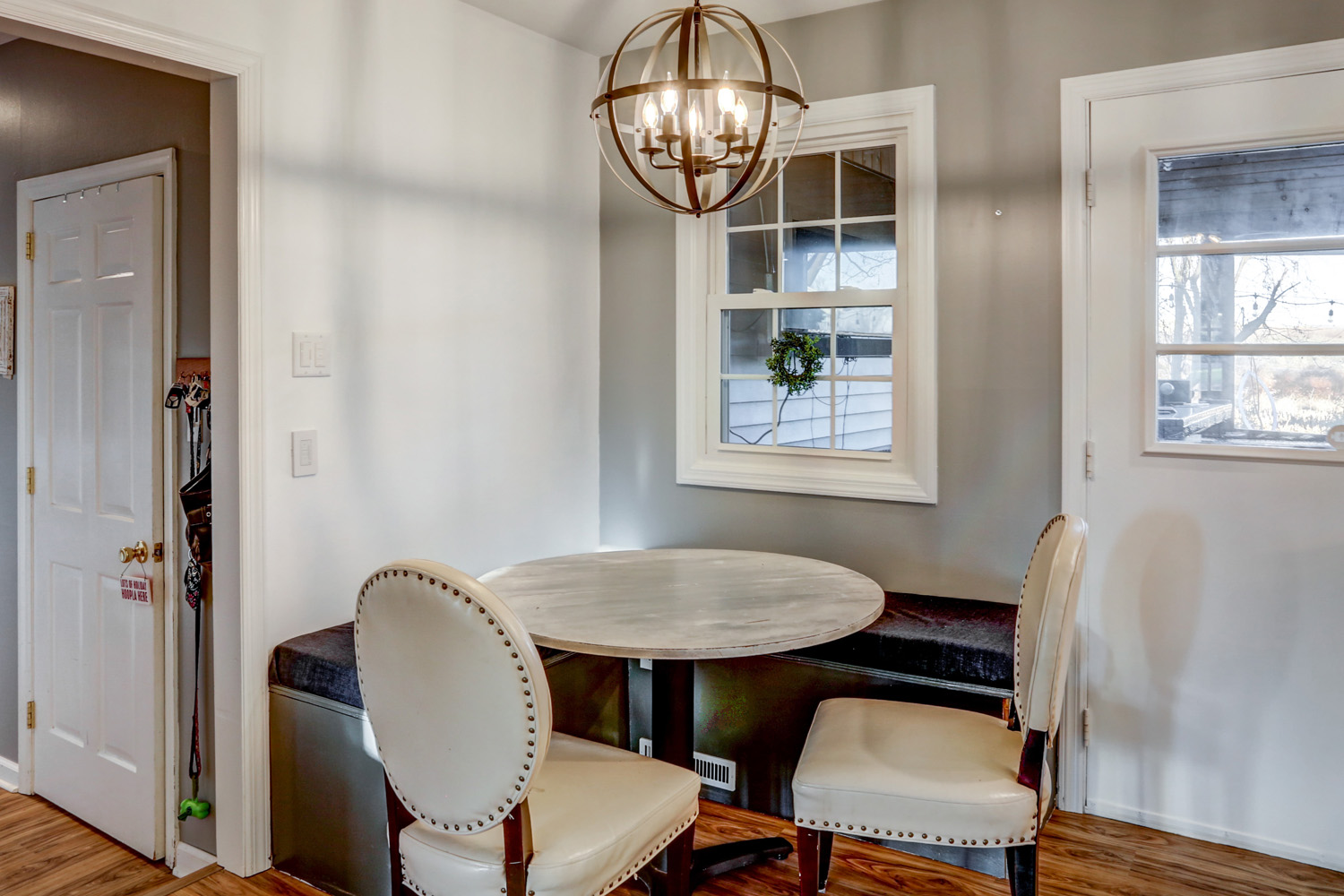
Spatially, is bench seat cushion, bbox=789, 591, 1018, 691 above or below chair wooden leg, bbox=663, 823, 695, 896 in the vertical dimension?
above

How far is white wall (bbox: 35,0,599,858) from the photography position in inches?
96.0

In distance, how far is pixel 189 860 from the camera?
271cm

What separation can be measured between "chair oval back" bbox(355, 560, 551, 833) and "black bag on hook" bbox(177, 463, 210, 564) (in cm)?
123

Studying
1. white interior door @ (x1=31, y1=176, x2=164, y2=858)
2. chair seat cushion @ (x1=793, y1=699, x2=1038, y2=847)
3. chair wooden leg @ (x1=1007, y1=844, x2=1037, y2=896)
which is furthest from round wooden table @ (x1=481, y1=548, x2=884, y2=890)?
white interior door @ (x1=31, y1=176, x2=164, y2=858)

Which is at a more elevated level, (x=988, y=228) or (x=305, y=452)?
(x=988, y=228)

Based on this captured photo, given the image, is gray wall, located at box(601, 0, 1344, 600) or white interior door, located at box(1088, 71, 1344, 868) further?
gray wall, located at box(601, 0, 1344, 600)

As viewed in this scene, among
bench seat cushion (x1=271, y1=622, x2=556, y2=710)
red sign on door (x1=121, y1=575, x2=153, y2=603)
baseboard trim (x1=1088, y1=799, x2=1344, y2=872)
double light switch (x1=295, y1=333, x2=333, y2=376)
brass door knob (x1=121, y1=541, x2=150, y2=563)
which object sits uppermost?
double light switch (x1=295, y1=333, x2=333, y2=376)

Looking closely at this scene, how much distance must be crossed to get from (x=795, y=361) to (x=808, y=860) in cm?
174

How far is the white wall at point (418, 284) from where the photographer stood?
96.0 inches

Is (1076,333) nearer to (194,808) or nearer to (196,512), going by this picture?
(196,512)

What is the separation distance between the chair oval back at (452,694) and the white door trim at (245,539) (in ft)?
3.11

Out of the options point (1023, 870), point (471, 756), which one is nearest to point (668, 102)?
point (471, 756)

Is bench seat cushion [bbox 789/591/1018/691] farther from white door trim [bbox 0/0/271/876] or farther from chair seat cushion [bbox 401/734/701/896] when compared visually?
white door trim [bbox 0/0/271/876]

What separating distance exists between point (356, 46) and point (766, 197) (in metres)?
1.42
